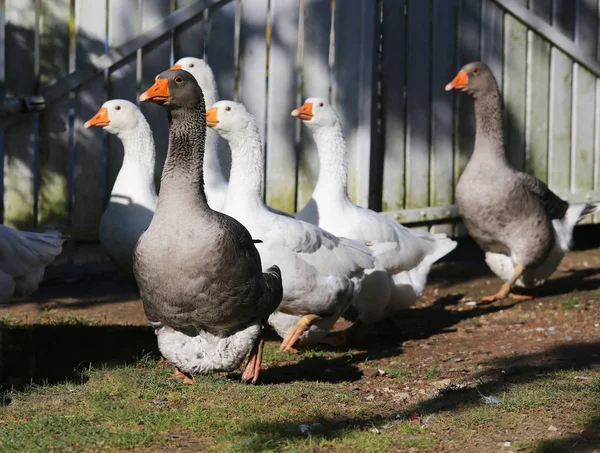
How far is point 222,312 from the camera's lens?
4941 millimetres

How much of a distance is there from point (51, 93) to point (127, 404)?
422 centimetres

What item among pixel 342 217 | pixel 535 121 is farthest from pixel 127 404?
pixel 535 121

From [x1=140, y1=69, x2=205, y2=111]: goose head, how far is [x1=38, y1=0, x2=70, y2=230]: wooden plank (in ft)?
10.7

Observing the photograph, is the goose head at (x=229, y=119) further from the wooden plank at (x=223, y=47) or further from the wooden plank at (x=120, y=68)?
the wooden plank at (x=223, y=47)

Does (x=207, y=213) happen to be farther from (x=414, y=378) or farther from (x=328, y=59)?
(x=328, y=59)

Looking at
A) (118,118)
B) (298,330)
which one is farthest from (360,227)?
(118,118)

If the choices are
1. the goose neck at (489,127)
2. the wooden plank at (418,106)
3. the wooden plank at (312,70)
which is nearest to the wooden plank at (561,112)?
the wooden plank at (418,106)

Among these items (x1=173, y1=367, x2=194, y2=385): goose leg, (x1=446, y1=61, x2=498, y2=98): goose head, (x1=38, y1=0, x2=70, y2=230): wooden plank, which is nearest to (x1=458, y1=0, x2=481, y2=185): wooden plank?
(x1=446, y1=61, x2=498, y2=98): goose head

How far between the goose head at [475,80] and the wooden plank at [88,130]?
3303 mm

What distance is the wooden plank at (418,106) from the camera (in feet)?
31.8

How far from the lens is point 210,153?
7.72m

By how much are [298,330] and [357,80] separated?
11.9ft

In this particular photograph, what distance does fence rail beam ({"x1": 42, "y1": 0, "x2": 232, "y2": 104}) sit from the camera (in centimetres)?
823

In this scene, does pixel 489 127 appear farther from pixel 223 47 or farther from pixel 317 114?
pixel 223 47
